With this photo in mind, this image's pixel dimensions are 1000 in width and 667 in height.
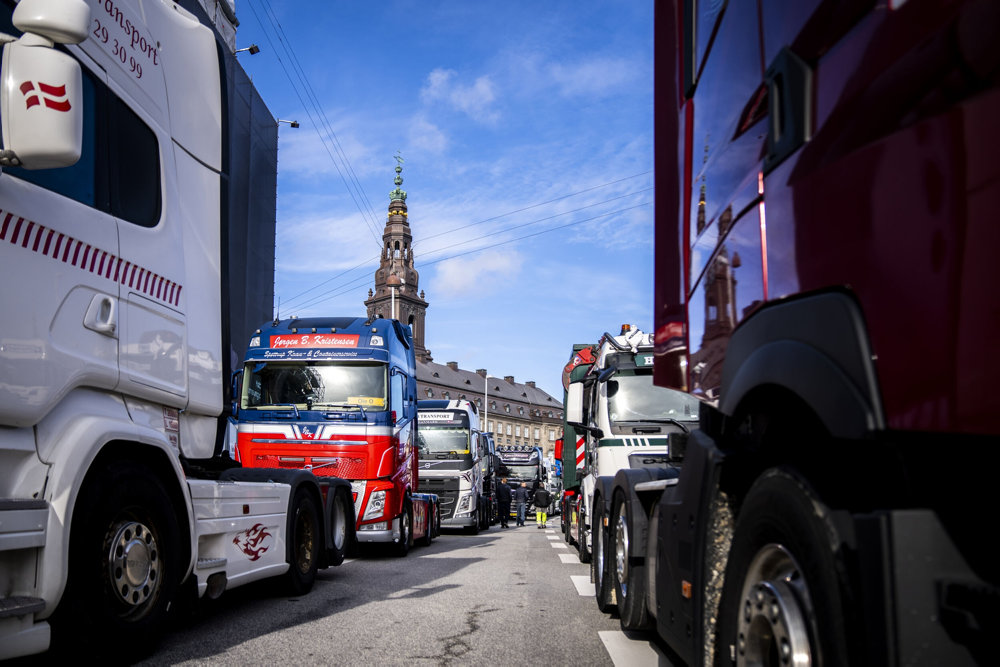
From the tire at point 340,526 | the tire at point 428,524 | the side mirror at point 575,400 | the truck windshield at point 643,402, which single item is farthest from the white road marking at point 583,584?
the tire at point 428,524

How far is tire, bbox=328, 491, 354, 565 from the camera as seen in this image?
866cm

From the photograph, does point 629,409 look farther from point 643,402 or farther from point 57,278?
point 57,278

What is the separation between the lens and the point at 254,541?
618 cm

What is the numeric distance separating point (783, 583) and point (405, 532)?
36.2ft

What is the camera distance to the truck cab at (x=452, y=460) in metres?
20.4

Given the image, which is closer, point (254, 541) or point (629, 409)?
point (254, 541)

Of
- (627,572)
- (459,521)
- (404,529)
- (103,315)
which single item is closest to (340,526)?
(404,529)

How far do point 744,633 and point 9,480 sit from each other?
285cm

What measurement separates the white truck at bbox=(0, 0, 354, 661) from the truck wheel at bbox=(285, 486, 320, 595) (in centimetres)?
75

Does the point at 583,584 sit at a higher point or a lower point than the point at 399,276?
lower

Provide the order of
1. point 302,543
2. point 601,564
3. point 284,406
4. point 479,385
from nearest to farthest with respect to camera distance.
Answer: point 601,564, point 302,543, point 284,406, point 479,385

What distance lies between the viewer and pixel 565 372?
→ 17.2m

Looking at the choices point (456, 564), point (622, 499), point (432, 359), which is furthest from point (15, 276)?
point (432, 359)

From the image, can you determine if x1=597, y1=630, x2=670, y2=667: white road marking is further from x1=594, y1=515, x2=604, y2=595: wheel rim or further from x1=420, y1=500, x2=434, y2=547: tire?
x1=420, y1=500, x2=434, y2=547: tire
